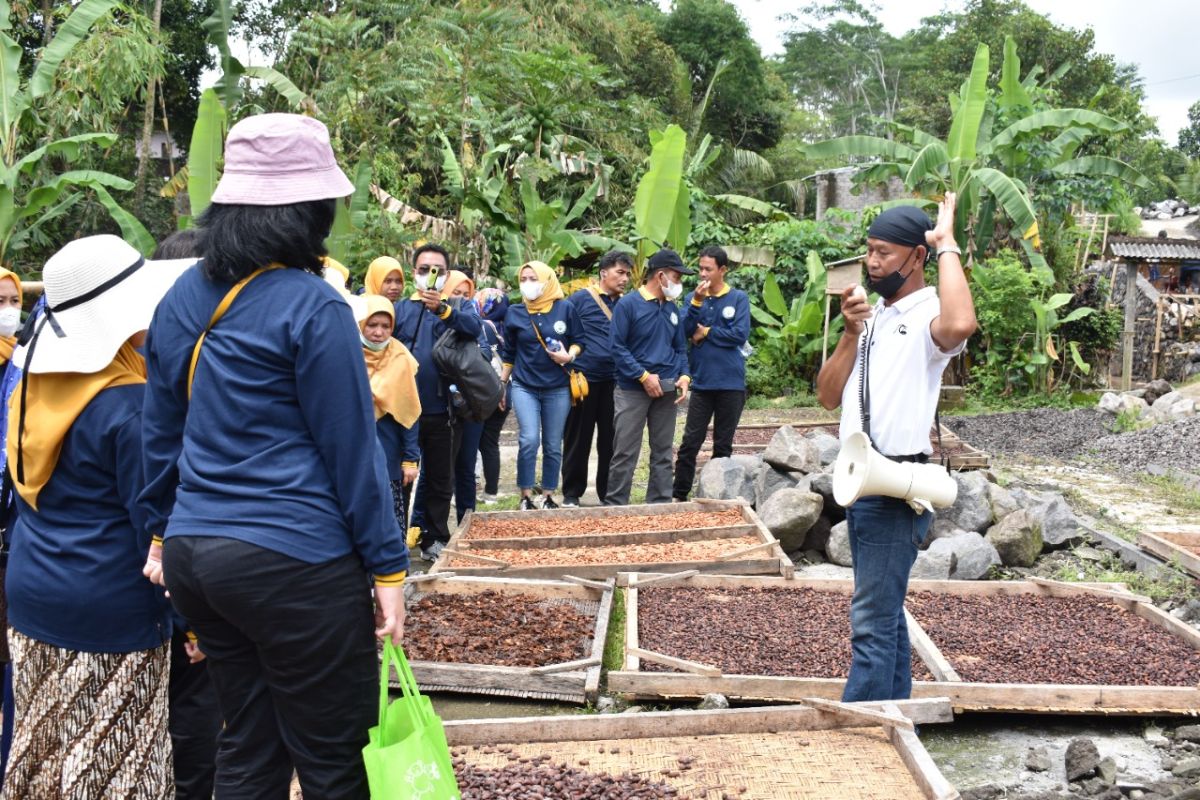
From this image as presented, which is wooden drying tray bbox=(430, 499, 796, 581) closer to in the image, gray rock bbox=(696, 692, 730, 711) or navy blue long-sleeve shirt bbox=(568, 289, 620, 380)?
navy blue long-sleeve shirt bbox=(568, 289, 620, 380)

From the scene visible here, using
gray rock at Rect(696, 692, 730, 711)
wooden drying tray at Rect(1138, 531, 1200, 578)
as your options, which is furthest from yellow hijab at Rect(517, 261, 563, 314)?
wooden drying tray at Rect(1138, 531, 1200, 578)

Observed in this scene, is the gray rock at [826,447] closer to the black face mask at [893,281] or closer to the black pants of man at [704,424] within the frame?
the black pants of man at [704,424]

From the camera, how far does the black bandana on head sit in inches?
123

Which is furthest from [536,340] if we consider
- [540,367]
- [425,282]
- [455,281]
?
[425,282]

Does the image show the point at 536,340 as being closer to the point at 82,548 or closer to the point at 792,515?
the point at 792,515

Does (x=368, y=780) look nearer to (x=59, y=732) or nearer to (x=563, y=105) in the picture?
(x=59, y=732)

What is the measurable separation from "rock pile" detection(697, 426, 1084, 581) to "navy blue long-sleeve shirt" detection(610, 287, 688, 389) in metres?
0.98

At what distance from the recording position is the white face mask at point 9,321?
3926 mm

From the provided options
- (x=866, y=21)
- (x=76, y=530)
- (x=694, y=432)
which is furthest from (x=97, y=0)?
(x=866, y=21)

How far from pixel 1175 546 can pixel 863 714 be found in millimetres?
3589

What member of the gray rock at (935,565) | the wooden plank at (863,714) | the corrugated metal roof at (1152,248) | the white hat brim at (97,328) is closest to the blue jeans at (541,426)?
the gray rock at (935,565)

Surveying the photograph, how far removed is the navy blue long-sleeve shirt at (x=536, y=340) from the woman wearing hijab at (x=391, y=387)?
171cm

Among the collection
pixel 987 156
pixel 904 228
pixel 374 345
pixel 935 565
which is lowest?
pixel 935 565

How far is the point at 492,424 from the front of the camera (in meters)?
7.39
